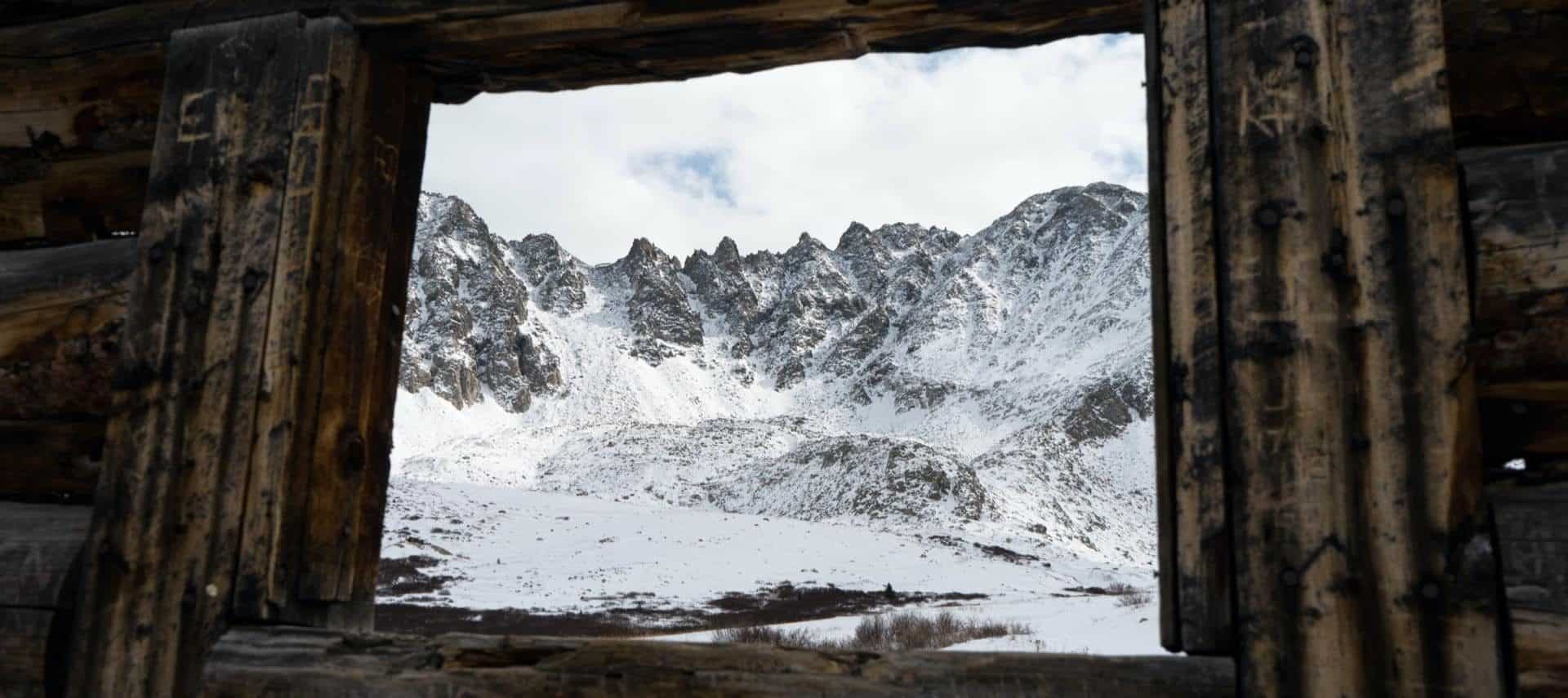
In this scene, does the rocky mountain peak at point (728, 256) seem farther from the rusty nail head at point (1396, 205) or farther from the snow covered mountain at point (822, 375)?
the rusty nail head at point (1396, 205)

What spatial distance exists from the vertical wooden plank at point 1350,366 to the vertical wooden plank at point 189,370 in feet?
5.52

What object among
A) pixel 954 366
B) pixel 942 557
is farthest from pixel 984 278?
pixel 942 557

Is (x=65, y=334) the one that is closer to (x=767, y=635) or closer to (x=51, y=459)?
(x=51, y=459)

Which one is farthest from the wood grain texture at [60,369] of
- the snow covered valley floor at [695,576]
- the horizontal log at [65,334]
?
the snow covered valley floor at [695,576]

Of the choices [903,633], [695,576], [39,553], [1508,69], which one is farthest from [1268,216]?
[695,576]

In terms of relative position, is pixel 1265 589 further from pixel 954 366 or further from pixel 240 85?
pixel 954 366

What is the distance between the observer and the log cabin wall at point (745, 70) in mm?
1479

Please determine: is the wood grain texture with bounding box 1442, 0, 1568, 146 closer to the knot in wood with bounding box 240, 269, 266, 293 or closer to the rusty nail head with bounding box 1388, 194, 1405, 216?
the rusty nail head with bounding box 1388, 194, 1405, 216

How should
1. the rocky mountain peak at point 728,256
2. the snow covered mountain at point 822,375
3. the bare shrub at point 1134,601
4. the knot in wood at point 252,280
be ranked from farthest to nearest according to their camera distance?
the rocky mountain peak at point 728,256 < the snow covered mountain at point 822,375 < the bare shrub at point 1134,601 < the knot in wood at point 252,280

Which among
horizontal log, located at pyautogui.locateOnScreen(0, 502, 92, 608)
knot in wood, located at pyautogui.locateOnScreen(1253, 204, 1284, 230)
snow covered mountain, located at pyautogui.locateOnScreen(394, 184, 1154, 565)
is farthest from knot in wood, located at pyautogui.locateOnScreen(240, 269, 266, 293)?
snow covered mountain, located at pyautogui.locateOnScreen(394, 184, 1154, 565)

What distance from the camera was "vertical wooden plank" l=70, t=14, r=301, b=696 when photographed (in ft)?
6.37

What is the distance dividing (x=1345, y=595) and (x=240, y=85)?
2.12 metres

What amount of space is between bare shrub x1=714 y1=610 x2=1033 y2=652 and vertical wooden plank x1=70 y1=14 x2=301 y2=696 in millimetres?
11929

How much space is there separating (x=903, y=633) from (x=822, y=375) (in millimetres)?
91932
